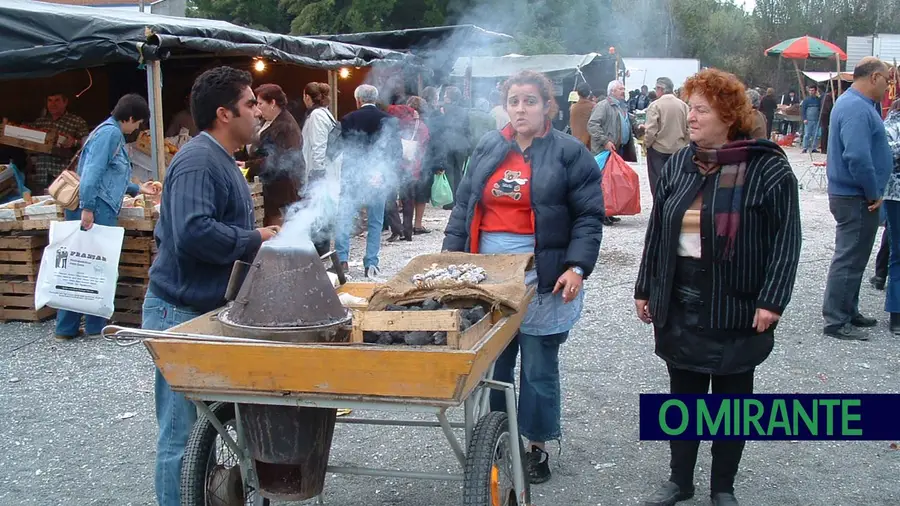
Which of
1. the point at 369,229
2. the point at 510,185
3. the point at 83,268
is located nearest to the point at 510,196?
the point at 510,185

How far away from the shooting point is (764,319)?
3143 mm

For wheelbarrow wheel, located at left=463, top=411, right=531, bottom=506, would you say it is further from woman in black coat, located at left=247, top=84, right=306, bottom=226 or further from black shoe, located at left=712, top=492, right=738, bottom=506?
woman in black coat, located at left=247, top=84, right=306, bottom=226

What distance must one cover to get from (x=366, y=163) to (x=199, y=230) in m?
5.86

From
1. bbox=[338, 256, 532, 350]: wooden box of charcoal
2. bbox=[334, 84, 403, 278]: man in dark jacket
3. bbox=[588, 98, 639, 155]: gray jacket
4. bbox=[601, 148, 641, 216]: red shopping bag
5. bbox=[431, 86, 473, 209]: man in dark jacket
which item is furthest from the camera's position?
bbox=[431, 86, 473, 209]: man in dark jacket

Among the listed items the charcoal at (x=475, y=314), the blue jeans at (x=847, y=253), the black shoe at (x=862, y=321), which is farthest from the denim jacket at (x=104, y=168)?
the black shoe at (x=862, y=321)

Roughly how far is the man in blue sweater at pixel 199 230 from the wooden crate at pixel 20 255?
418 centimetres

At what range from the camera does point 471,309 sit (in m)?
3.00

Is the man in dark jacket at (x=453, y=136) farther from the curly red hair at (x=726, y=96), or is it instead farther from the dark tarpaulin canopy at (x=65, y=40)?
the curly red hair at (x=726, y=96)

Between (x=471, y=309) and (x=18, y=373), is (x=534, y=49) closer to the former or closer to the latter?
(x=18, y=373)

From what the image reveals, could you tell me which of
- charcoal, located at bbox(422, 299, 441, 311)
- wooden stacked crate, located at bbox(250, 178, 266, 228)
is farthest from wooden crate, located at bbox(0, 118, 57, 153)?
charcoal, located at bbox(422, 299, 441, 311)

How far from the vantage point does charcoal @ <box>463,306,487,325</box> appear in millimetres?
2900

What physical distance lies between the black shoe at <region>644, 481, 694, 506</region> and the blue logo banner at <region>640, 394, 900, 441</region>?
242 millimetres

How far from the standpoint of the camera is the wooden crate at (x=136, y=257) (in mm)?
6625

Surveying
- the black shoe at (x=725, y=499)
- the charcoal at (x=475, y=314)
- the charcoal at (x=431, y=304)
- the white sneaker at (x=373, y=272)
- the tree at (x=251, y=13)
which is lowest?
the black shoe at (x=725, y=499)
